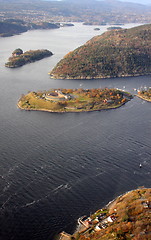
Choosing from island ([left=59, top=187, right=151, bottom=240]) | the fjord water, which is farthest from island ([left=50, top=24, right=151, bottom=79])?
island ([left=59, top=187, right=151, bottom=240])

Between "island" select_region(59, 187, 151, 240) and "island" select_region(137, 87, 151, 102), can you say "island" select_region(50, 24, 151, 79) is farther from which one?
"island" select_region(59, 187, 151, 240)

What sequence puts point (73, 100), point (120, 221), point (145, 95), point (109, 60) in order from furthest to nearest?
1. point (109, 60)
2. point (145, 95)
3. point (73, 100)
4. point (120, 221)

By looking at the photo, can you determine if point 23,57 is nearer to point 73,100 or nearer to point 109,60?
point 109,60

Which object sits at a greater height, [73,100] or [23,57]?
[23,57]

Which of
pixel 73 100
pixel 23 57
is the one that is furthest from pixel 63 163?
pixel 23 57

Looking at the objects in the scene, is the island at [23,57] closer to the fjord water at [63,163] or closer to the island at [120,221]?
the fjord water at [63,163]

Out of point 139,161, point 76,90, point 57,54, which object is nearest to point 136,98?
point 76,90
